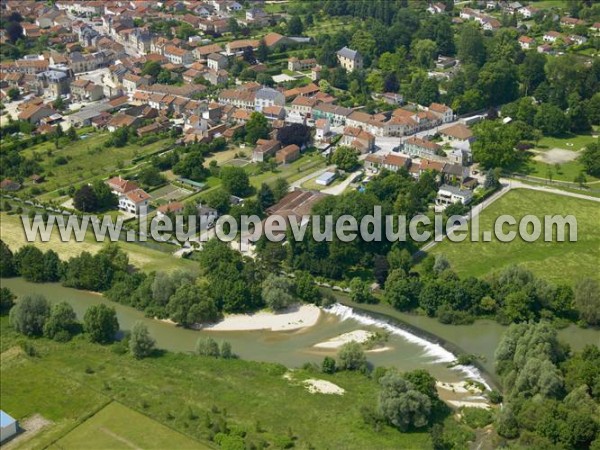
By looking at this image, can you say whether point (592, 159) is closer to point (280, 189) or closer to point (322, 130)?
point (322, 130)

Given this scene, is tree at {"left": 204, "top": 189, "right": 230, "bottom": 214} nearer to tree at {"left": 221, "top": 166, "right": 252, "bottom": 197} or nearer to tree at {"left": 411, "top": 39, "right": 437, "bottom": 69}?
tree at {"left": 221, "top": 166, "right": 252, "bottom": 197}

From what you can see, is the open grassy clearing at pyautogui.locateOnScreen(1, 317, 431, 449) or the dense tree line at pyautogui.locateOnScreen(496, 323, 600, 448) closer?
the dense tree line at pyautogui.locateOnScreen(496, 323, 600, 448)

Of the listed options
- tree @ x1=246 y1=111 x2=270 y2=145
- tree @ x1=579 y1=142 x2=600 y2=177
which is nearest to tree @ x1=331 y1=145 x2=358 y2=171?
tree @ x1=246 y1=111 x2=270 y2=145

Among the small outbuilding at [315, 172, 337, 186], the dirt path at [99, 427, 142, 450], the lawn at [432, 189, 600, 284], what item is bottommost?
the dirt path at [99, 427, 142, 450]

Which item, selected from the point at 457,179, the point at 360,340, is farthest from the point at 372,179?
the point at 360,340

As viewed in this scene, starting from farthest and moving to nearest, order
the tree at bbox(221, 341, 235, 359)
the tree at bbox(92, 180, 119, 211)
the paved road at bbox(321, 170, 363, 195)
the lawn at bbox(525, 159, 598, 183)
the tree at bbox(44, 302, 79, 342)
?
the lawn at bbox(525, 159, 598, 183) → the paved road at bbox(321, 170, 363, 195) → the tree at bbox(92, 180, 119, 211) → the tree at bbox(44, 302, 79, 342) → the tree at bbox(221, 341, 235, 359)

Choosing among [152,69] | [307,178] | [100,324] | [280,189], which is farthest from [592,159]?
[152,69]
